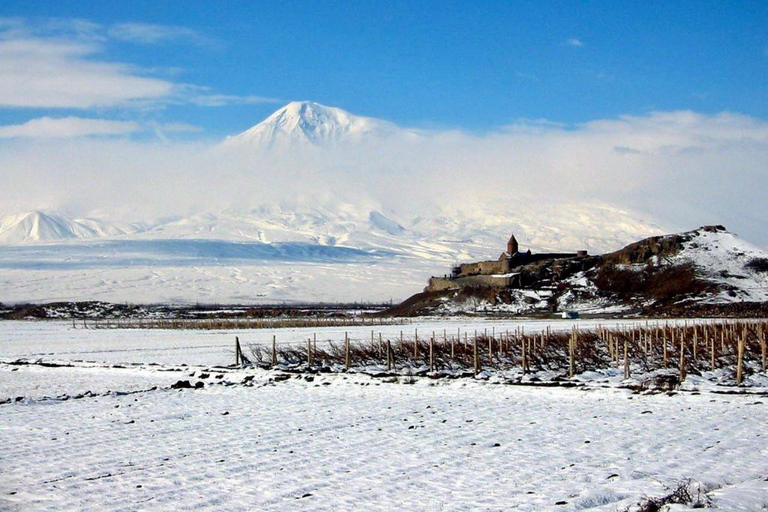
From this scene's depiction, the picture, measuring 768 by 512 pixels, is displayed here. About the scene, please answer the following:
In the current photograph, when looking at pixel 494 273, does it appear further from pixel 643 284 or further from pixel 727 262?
pixel 727 262

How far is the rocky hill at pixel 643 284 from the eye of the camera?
77.6 m

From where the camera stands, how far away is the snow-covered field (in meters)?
10.7

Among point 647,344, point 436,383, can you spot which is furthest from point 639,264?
point 436,383

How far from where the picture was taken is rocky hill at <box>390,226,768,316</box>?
77562 mm

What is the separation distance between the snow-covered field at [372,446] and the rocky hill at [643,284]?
55666mm

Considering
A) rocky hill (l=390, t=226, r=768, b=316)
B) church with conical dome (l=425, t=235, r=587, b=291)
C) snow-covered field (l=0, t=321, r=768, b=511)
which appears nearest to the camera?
snow-covered field (l=0, t=321, r=768, b=511)

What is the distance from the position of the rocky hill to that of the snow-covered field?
55.7m

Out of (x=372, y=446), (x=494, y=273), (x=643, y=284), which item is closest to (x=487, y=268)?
(x=494, y=273)

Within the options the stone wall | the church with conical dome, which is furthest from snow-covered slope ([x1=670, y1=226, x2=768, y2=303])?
the stone wall

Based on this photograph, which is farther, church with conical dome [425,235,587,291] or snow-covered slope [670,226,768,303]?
church with conical dome [425,235,587,291]

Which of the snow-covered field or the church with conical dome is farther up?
the church with conical dome

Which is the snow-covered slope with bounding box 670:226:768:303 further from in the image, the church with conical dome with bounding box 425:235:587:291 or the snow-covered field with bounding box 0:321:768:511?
the snow-covered field with bounding box 0:321:768:511

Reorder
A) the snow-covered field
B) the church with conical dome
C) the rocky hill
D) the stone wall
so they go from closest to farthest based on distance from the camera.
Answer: the snow-covered field
the rocky hill
the church with conical dome
the stone wall

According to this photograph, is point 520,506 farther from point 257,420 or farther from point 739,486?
point 257,420
